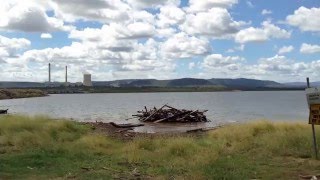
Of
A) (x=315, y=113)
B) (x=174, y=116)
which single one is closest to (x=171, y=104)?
(x=174, y=116)

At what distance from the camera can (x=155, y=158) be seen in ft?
49.6

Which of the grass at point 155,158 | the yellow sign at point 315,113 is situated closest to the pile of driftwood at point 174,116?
the grass at point 155,158

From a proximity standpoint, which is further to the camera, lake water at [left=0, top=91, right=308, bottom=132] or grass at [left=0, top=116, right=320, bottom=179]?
lake water at [left=0, top=91, right=308, bottom=132]

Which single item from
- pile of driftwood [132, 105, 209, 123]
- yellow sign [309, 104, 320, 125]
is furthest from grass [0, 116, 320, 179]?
pile of driftwood [132, 105, 209, 123]

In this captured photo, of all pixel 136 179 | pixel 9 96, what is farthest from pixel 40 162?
pixel 9 96

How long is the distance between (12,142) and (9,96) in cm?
15008

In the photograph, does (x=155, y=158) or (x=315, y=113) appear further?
(x=155, y=158)

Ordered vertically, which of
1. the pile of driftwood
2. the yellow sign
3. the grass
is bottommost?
the pile of driftwood

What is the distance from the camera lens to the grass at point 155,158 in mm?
12320

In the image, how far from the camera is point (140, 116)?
47.9 m

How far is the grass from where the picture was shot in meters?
12.3

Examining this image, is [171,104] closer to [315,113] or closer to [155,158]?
[155,158]

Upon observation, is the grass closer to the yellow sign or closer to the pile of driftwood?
the yellow sign

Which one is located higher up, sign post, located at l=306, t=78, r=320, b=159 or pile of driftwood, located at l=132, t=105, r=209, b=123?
sign post, located at l=306, t=78, r=320, b=159
